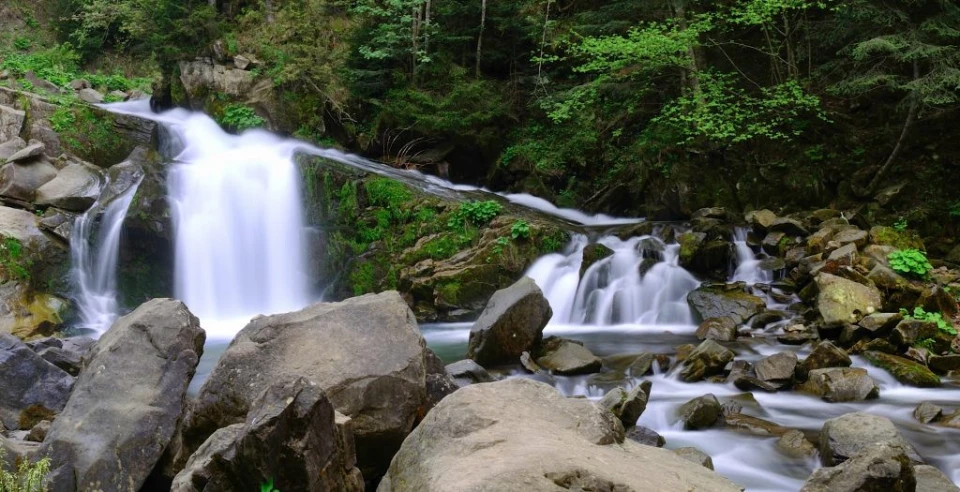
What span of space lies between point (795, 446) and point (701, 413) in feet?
2.71

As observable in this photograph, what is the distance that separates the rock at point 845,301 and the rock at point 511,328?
12.5ft

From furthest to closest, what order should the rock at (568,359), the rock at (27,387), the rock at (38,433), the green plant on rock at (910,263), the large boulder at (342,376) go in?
1. the green plant on rock at (910,263)
2. the rock at (568,359)
3. the rock at (27,387)
4. the rock at (38,433)
5. the large boulder at (342,376)

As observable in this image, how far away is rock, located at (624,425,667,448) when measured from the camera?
557 centimetres

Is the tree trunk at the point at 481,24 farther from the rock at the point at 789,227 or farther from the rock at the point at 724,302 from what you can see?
the rock at the point at 724,302

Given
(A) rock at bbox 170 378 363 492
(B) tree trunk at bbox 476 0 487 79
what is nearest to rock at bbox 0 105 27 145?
(B) tree trunk at bbox 476 0 487 79

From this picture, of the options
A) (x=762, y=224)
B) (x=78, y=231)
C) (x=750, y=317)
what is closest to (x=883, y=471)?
(x=750, y=317)

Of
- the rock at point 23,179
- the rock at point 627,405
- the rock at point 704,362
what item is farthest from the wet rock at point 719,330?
the rock at point 23,179

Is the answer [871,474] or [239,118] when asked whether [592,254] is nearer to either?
[871,474]

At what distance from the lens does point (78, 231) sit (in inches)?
477

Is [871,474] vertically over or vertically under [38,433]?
over

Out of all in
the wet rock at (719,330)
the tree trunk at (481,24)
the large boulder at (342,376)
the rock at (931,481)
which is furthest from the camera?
the tree trunk at (481,24)

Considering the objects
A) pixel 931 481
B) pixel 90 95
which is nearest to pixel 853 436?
pixel 931 481

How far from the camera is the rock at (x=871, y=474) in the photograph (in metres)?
3.79

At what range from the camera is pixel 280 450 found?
3600 mm
